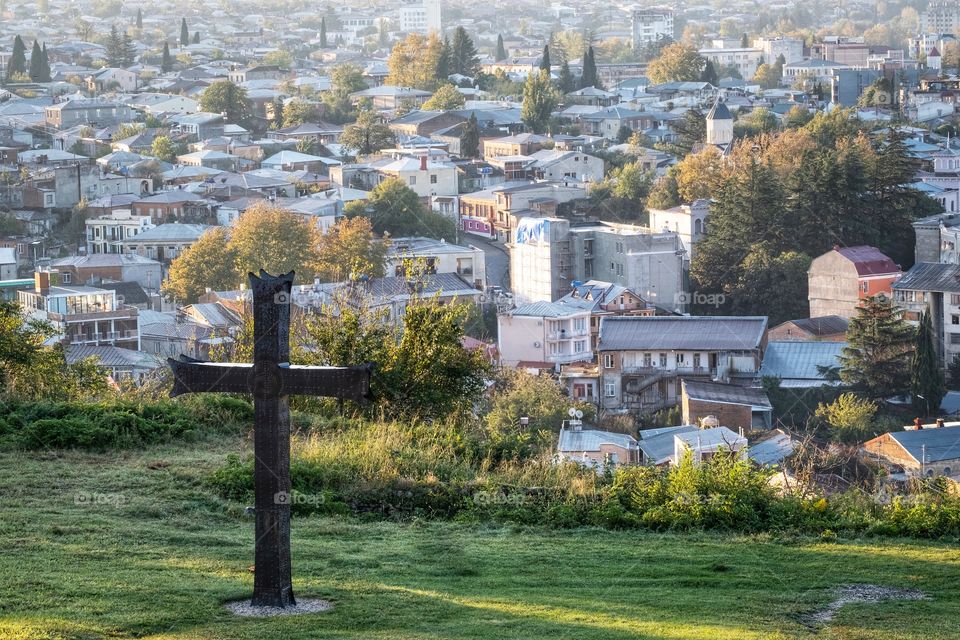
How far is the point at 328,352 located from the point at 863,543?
307 centimetres

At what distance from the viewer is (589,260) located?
28.9 meters

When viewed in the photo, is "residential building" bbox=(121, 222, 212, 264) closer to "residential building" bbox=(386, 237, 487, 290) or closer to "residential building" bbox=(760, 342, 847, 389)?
"residential building" bbox=(386, 237, 487, 290)

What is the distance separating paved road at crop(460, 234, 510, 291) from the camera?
103ft

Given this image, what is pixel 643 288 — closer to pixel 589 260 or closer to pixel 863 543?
pixel 589 260

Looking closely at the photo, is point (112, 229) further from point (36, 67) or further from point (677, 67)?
point (677, 67)

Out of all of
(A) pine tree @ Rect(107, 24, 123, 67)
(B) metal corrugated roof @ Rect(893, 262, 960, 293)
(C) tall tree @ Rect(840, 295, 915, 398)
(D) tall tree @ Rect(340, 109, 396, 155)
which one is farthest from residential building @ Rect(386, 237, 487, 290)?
(A) pine tree @ Rect(107, 24, 123, 67)

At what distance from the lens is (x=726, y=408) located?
2027 cm

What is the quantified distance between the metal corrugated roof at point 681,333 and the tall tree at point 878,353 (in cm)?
128

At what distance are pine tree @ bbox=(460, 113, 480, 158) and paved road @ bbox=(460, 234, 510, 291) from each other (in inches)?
405

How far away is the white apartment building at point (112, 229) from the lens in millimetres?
33062

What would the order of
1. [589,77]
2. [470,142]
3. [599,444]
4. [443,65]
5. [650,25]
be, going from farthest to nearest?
[650,25] → [443,65] → [589,77] → [470,142] → [599,444]

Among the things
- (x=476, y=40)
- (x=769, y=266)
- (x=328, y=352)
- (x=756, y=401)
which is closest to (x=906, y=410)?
(x=756, y=401)

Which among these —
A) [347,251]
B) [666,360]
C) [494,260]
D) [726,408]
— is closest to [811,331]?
[666,360]

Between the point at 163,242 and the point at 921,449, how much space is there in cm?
1932
